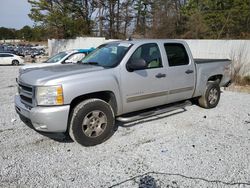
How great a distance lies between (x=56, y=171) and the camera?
3508 millimetres

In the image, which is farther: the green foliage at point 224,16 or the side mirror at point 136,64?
the green foliage at point 224,16

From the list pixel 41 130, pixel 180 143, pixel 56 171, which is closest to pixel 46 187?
pixel 56 171

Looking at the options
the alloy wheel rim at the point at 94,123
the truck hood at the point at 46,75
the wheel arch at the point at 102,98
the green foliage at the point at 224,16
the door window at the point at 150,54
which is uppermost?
the green foliage at the point at 224,16

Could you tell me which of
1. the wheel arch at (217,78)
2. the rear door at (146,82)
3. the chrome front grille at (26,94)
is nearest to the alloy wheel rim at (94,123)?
the rear door at (146,82)

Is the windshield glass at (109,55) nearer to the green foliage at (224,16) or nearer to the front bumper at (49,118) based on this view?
the front bumper at (49,118)

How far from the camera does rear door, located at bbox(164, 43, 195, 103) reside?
17.3 ft

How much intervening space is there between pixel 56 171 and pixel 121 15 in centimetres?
2883

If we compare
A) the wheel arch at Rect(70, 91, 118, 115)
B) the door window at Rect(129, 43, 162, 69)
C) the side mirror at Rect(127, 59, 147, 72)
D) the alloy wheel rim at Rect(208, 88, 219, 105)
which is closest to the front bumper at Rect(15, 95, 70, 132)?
the wheel arch at Rect(70, 91, 118, 115)

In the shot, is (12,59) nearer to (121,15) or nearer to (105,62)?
(121,15)

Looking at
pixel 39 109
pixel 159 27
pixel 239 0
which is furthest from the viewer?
pixel 159 27

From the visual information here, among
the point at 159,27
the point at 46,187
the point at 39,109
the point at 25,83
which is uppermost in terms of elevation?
the point at 159,27

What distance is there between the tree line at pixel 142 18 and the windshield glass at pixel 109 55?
17.7m

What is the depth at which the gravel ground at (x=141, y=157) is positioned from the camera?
10.8 feet

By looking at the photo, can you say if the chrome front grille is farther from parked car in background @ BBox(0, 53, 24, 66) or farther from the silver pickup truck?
parked car in background @ BBox(0, 53, 24, 66)
